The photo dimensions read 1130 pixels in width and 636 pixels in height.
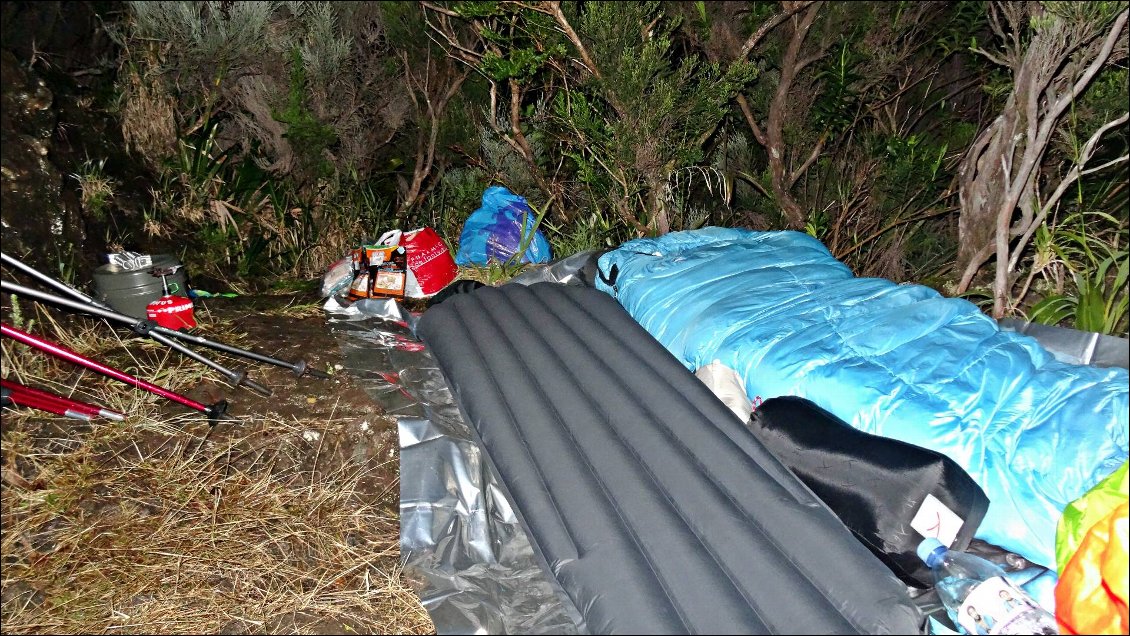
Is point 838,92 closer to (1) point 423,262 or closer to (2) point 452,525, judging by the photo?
(1) point 423,262

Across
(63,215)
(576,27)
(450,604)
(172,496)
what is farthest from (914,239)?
(63,215)

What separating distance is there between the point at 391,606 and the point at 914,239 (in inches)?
158

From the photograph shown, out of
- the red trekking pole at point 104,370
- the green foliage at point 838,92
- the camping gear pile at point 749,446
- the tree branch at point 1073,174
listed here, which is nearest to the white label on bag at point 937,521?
the camping gear pile at point 749,446

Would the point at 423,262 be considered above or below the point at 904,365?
below

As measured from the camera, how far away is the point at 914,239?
14.6ft

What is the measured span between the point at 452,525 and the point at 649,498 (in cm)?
56

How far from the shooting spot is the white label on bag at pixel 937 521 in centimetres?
161

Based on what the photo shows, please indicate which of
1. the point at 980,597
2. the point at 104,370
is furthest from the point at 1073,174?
the point at 104,370

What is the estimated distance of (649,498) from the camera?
174 centimetres

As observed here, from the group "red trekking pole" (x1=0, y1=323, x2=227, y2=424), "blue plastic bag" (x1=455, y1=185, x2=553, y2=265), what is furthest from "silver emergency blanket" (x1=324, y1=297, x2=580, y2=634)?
"blue plastic bag" (x1=455, y1=185, x2=553, y2=265)

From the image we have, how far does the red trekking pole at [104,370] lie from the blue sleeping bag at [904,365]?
152 centimetres

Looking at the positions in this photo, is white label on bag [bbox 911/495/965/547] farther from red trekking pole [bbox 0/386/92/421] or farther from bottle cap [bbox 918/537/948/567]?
red trekking pole [bbox 0/386/92/421]

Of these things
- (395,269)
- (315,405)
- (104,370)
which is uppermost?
(395,269)

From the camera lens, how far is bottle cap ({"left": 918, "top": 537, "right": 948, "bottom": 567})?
5.27ft
